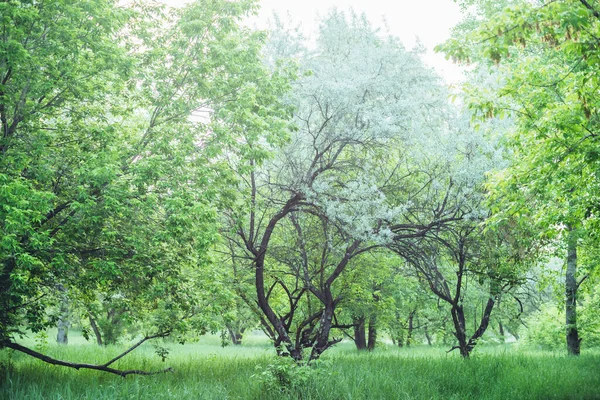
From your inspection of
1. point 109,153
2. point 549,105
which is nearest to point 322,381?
point 109,153

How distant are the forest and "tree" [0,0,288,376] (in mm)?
49

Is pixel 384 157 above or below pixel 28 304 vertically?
above

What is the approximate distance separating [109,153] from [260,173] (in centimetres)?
474

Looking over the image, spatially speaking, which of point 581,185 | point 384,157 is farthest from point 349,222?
point 581,185

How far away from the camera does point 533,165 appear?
23.8 ft

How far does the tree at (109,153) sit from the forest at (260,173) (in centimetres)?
5

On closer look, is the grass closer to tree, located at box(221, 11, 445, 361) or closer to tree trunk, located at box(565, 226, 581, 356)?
tree, located at box(221, 11, 445, 361)

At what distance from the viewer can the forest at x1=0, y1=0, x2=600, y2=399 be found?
671 centimetres

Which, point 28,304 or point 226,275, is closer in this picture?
point 28,304

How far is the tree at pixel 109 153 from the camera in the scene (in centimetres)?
664

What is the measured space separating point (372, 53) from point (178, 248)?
6148 mm

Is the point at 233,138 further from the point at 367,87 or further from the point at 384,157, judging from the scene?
the point at 384,157

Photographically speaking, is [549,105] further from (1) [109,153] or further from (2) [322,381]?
(1) [109,153]

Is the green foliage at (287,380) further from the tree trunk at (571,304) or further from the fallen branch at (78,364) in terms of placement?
the tree trunk at (571,304)
